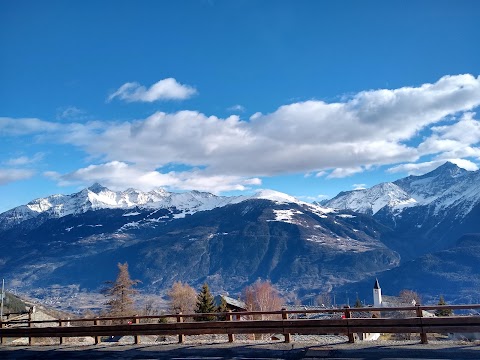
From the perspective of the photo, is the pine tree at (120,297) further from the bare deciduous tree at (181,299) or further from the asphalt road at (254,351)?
the asphalt road at (254,351)

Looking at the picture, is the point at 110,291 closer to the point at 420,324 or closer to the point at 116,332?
the point at 116,332

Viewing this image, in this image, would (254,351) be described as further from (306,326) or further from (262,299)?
(262,299)

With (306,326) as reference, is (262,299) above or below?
below

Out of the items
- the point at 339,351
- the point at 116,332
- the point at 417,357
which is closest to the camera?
the point at 417,357

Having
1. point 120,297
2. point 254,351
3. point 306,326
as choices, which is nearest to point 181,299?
point 120,297

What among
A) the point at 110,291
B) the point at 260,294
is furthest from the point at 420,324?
the point at 260,294

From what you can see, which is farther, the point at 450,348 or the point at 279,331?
the point at 279,331

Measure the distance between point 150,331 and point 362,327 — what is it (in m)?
8.58

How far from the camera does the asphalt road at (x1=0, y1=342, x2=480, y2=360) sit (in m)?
14.8

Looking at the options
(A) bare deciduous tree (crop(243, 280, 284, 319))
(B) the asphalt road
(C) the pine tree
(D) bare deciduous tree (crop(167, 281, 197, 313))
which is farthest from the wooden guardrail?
(A) bare deciduous tree (crop(243, 280, 284, 319))

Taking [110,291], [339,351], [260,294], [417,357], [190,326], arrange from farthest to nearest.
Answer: [260,294] < [110,291] < [190,326] < [339,351] < [417,357]

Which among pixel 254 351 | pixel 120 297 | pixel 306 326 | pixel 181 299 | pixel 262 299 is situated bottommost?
pixel 262 299

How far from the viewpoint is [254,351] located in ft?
54.9

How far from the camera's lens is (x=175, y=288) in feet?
364
